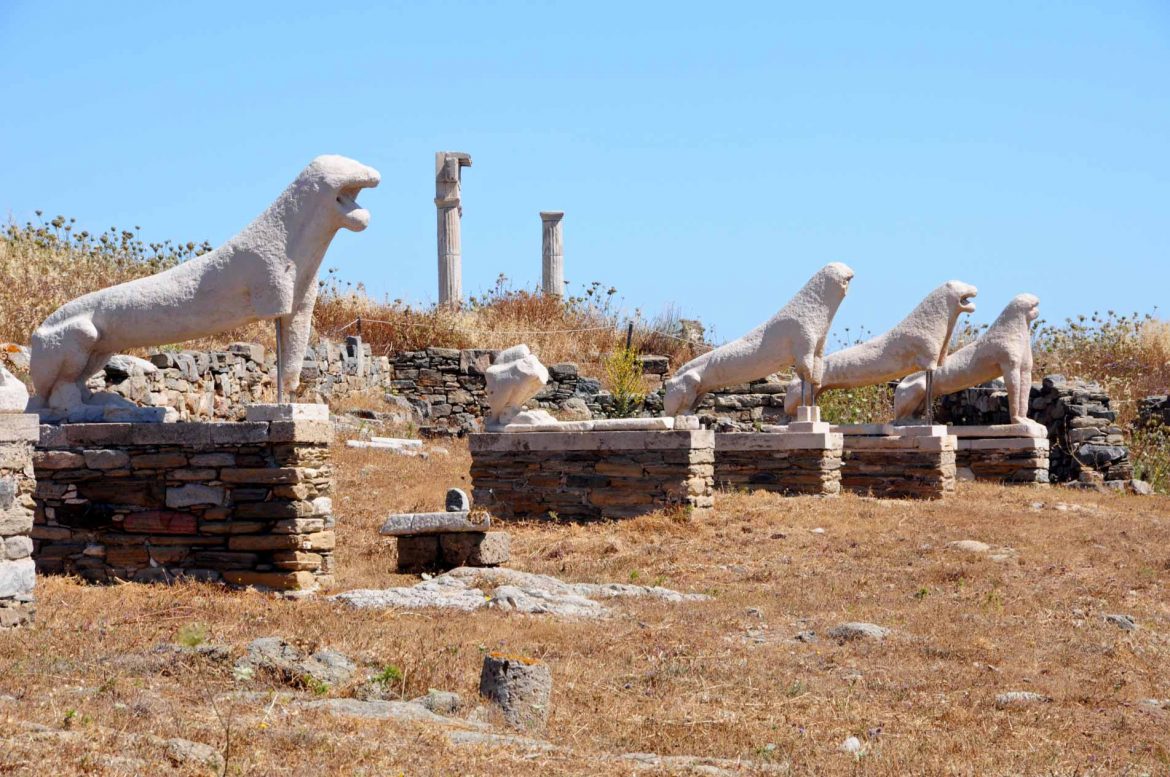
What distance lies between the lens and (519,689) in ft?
16.8

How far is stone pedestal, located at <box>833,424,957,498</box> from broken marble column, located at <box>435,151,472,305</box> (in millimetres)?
12954

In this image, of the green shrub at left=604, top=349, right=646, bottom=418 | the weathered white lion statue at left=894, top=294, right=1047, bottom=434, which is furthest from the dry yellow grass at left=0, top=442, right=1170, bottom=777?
the green shrub at left=604, top=349, right=646, bottom=418

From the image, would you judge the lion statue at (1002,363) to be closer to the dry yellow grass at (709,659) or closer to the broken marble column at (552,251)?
the dry yellow grass at (709,659)

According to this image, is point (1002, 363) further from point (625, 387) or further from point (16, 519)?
point (16, 519)

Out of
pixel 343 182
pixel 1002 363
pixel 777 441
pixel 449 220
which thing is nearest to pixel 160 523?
pixel 343 182

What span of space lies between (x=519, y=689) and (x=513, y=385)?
6879 mm

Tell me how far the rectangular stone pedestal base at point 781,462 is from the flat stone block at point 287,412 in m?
6.75

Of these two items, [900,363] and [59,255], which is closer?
[900,363]

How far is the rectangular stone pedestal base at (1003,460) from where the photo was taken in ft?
53.4

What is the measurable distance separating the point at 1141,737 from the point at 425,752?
316 centimetres

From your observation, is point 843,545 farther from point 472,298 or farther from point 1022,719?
point 472,298

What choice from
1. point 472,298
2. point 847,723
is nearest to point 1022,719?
point 847,723

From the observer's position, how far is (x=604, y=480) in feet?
39.2

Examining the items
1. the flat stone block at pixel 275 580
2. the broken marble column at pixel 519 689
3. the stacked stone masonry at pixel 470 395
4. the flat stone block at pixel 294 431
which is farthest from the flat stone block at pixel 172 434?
the stacked stone masonry at pixel 470 395
